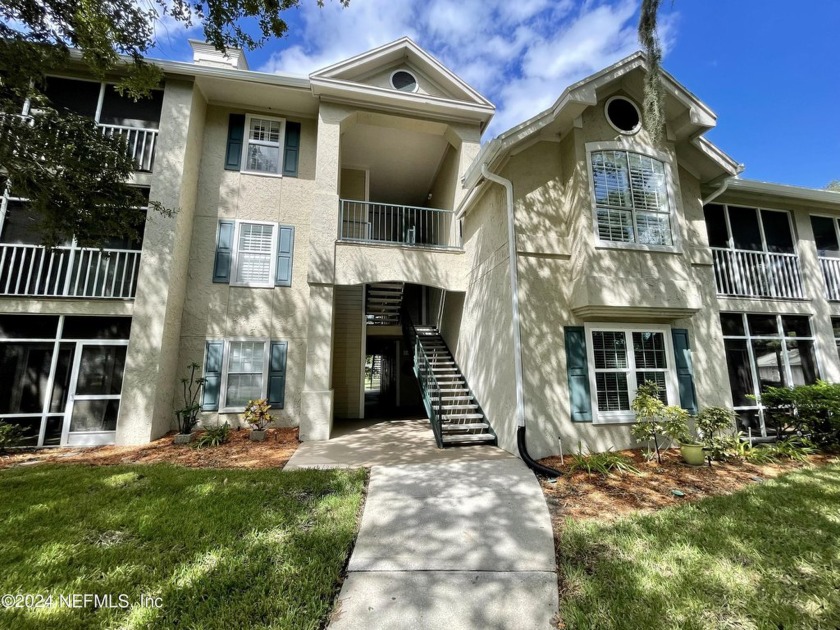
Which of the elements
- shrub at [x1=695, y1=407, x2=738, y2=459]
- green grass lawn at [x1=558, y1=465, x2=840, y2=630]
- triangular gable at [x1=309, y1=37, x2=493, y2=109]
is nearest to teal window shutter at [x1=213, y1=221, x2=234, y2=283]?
triangular gable at [x1=309, y1=37, x2=493, y2=109]

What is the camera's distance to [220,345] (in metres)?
8.62

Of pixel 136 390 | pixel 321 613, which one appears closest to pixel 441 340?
pixel 136 390

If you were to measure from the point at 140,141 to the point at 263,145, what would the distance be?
2724mm

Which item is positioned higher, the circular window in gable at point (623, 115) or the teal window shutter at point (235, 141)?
the teal window shutter at point (235, 141)

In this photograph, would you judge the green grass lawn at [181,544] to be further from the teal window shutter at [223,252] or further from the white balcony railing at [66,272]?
the teal window shutter at [223,252]

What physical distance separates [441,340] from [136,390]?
742 cm

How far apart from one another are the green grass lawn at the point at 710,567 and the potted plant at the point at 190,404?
7.52m

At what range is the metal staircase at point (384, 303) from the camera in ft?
34.9

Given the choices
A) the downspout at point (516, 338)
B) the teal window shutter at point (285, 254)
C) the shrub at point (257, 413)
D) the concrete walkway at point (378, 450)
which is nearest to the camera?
the downspout at point (516, 338)

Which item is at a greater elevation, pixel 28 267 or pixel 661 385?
pixel 28 267

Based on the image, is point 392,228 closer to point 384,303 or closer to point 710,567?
point 384,303

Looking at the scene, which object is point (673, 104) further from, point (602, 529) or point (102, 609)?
point (102, 609)

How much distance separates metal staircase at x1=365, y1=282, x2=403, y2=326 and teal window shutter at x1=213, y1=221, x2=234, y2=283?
149 inches

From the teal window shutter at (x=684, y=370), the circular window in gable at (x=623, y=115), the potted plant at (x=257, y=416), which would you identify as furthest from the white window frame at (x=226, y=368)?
the circular window in gable at (x=623, y=115)
